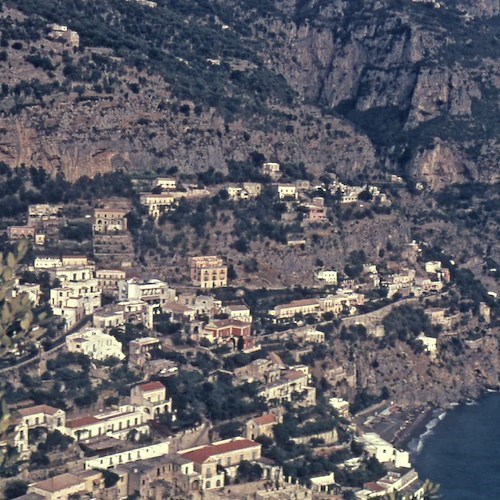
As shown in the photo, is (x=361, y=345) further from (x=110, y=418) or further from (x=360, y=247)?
(x=110, y=418)

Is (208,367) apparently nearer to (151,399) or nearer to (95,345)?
Result: (95,345)

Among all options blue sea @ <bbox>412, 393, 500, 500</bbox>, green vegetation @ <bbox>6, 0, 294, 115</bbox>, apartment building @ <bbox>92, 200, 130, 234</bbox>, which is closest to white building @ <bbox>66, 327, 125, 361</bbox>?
apartment building @ <bbox>92, 200, 130, 234</bbox>

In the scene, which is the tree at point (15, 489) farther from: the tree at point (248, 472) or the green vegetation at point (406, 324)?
the green vegetation at point (406, 324)

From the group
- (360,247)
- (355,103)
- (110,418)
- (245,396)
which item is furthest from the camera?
(355,103)

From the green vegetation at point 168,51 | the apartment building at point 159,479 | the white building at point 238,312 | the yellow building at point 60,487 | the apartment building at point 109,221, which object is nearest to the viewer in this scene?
the yellow building at point 60,487

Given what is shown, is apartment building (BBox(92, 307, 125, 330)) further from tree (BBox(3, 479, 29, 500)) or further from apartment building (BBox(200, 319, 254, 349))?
tree (BBox(3, 479, 29, 500))

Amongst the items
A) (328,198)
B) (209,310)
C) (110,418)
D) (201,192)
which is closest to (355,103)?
(328,198)

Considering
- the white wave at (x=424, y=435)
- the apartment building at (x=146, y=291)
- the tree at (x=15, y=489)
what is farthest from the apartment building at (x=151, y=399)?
the white wave at (x=424, y=435)
